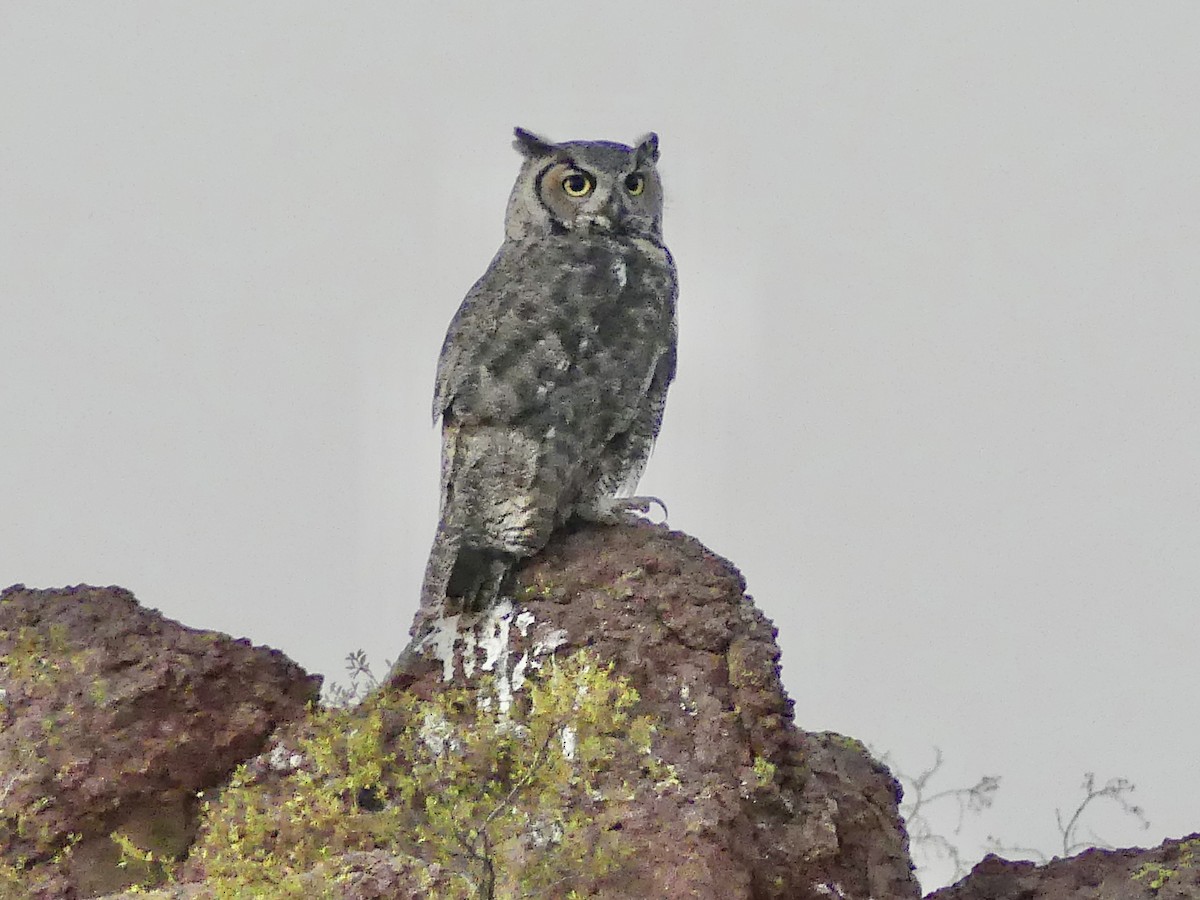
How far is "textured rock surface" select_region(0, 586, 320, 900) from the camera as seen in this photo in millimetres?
2643

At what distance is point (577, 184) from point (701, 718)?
1664mm

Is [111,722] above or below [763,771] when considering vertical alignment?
above

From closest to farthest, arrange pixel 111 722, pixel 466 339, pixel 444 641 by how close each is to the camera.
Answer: pixel 111 722 < pixel 444 641 < pixel 466 339

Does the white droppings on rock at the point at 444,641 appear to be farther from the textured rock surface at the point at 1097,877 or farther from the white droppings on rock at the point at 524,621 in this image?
the textured rock surface at the point at 1097,877

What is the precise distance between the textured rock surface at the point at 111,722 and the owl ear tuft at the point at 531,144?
1.66m

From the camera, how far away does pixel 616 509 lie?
10.0 ft

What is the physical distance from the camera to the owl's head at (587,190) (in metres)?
3.37

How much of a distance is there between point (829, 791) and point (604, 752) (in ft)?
3.13

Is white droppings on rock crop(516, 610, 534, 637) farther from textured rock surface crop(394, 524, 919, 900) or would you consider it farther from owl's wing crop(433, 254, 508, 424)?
owl's wing crop(433, 254, 508, 424)

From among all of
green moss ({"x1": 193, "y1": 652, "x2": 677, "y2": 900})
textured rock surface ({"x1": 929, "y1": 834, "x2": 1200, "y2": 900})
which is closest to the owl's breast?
green moss ({"x1": 193, "y1": 652, "x2": 677, "y2": 900})

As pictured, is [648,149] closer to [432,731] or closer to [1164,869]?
[432,731]

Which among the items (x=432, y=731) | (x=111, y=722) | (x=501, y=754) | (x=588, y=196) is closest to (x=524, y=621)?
(x=432, y=731)

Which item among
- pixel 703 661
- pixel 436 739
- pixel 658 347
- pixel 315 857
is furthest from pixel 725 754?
pixel 658 347

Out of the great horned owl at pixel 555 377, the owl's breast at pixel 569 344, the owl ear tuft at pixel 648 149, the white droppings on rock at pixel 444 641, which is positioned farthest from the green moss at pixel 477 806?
the owl ear tuft at pixel 648 149
